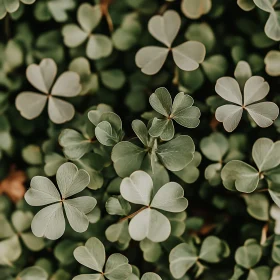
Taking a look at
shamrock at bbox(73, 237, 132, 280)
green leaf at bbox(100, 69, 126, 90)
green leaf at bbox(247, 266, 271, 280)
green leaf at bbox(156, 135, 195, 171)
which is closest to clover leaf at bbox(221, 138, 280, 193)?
green leaf at bbox(156, 135, 195, 171)

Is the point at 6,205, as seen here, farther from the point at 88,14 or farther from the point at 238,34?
the point at 238,34

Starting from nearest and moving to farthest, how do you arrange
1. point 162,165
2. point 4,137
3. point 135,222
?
point 135,222 → point 162,165 → point 4,137

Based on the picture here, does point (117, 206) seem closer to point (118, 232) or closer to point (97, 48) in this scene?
point (118, 232)

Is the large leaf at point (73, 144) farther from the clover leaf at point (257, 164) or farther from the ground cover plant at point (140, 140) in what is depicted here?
the clover leaf at point (257, 164)

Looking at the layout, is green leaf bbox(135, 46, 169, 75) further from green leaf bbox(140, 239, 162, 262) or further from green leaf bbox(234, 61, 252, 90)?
green leaf bbox(140, 239, 162, 262)

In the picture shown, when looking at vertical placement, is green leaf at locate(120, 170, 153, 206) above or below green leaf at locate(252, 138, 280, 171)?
above

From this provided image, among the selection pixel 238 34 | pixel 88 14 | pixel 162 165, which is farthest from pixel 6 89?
pixel 238 34
